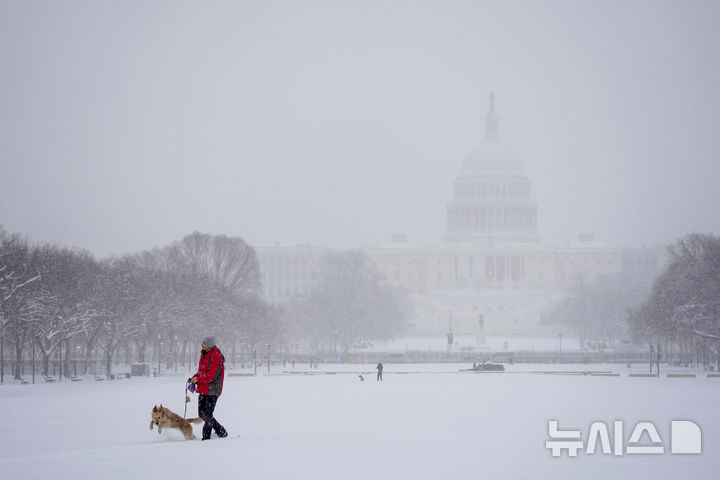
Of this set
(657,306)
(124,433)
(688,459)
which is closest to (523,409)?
(124,433)

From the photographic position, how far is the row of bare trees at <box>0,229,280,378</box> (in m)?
61.1

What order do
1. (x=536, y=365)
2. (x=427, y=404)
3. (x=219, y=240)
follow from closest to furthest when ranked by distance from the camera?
1. (x=427, y=404)
2. (x=536, y=365)
3. (x=219, y=240)

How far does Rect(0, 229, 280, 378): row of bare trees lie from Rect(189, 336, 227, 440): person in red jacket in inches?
1374

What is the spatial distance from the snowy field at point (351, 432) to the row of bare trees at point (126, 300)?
11.4 meters

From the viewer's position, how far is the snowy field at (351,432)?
774 inches

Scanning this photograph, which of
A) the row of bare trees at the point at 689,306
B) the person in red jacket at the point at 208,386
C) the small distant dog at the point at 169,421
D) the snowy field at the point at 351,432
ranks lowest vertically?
the snowy field at the point at 351,432

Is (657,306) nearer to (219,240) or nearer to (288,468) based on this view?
(219,240)

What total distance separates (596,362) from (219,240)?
29.8 metres

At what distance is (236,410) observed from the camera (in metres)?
34.8

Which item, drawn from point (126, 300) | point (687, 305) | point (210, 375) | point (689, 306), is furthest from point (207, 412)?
point (687, 305)

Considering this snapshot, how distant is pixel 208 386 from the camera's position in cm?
2406

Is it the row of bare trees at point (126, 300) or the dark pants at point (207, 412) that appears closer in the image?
the dark pants at point (207, 412)

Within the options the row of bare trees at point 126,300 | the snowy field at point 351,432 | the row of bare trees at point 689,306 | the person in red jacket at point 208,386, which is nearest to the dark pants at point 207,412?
the person in red jacket at point 208,386

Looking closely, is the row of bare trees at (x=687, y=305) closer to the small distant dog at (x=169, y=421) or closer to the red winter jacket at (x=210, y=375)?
the red winter jacket at (x=210, y=375)
